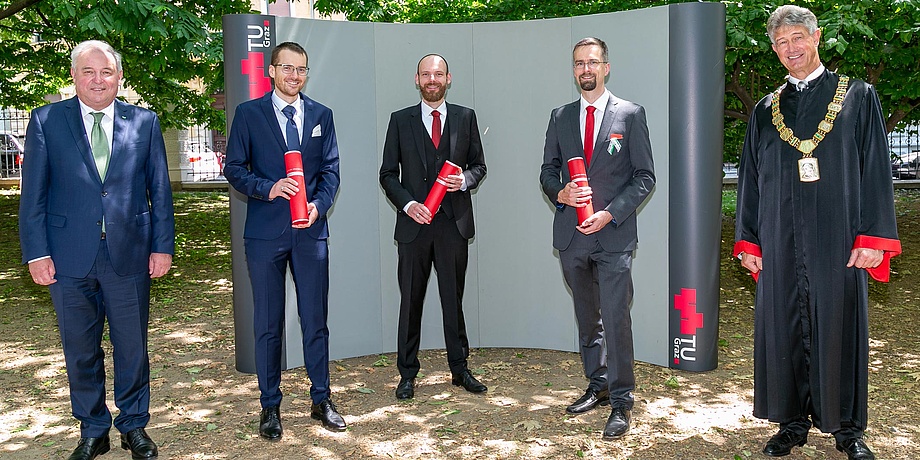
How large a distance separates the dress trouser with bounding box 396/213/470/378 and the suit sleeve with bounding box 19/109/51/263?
2200 mm

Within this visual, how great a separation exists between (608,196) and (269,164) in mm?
1953

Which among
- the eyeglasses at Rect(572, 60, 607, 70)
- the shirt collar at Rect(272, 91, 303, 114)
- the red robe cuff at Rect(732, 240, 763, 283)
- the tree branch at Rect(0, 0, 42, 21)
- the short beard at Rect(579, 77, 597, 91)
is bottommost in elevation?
the red robe cuff at Rect(732, 240, 763, 283)

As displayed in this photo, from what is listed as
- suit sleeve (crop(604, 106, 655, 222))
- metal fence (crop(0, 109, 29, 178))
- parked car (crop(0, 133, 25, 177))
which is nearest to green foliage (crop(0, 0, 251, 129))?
suit sleeve (crop(604, 106, 655, 222))

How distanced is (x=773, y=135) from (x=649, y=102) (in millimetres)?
1895

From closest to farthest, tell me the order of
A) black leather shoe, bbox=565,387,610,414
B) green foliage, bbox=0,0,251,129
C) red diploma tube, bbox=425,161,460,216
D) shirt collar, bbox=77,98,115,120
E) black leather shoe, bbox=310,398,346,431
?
shirt collar, bbox=77,98,115,120
black leather shoe, bbox=310,398,346,431
red diploma tube, bbox=425,161,460,216
black leather shoe, bbox=565,387,610,414
green foliage, bbox=0,0,251,129

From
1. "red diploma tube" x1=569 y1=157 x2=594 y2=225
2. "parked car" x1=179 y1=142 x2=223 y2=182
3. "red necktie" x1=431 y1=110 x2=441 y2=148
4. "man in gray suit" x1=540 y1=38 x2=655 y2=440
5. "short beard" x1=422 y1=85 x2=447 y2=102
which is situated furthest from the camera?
"parked car" x1=179 y1=142 x2=223 y2=182

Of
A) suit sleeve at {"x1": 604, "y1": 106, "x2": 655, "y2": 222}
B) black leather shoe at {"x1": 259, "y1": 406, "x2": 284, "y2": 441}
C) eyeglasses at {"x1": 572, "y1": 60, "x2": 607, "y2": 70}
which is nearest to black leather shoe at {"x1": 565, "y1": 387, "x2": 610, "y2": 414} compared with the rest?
suit sleeve at {"x1": 604, "y1": 106, "x2": 655, "y2": 222}

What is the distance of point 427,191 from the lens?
225 inches

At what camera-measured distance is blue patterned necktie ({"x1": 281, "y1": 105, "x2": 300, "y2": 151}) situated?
16.5ft

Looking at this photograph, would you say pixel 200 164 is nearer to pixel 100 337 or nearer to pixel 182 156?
pixel 182 156

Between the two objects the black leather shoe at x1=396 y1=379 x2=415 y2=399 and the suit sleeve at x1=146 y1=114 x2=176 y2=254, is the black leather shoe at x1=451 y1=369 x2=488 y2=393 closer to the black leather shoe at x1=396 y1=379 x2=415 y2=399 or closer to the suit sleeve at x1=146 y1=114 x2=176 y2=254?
the black leather shoe at x1=396 y1=379 x2=415 y2=399

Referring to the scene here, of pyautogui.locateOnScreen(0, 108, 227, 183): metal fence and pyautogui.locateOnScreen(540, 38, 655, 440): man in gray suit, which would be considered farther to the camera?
pyautogui.locateOnScreen(0, 108, 227, 183): metal fence

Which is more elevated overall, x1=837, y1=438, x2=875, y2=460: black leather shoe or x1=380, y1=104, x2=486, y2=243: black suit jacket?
x1=380, y1=104, x2=486, y2=243: black suit jacket

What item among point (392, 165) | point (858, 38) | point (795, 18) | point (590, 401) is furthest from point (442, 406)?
point (858, 38)
